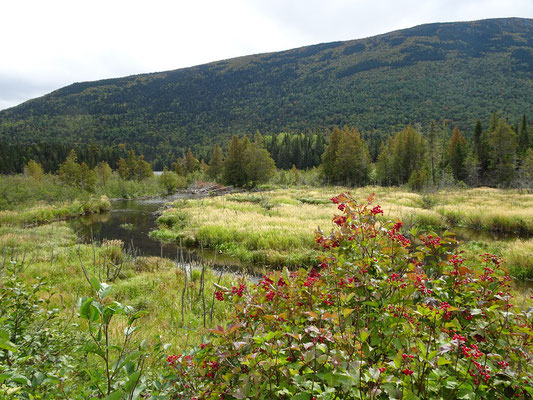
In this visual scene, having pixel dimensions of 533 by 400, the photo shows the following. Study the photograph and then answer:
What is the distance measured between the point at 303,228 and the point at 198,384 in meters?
16.0

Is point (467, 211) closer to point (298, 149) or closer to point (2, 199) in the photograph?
point (2, 199)

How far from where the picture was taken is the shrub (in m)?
1.63

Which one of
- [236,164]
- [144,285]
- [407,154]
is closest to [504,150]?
[407,154]

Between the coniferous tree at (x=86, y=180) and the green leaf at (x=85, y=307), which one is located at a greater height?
the green leaf at (x=85, y=307)

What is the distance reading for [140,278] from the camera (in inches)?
379

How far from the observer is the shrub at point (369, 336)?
163 cm

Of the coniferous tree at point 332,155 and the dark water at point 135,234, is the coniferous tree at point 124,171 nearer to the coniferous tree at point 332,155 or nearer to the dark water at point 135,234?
the dark water at point 135,234

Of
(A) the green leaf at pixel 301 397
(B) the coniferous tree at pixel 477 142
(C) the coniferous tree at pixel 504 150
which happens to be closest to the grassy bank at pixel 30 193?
(A) the green leaf at pixel 301 397

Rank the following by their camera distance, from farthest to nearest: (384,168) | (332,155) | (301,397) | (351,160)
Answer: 1. (332,155)
2. (384,168)
3. (351,160)
4. (301,397)

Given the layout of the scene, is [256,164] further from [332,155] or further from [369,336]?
[369,336]

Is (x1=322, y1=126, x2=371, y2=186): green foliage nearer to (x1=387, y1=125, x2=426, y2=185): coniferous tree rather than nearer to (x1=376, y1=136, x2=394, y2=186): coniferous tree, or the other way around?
(x1=376, y1=136, x2=394, y2=186): coniferous tree

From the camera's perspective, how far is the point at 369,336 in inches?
92.9

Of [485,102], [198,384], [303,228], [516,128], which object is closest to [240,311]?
[198,384]

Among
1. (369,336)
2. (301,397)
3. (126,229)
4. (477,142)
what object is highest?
(301,397)
